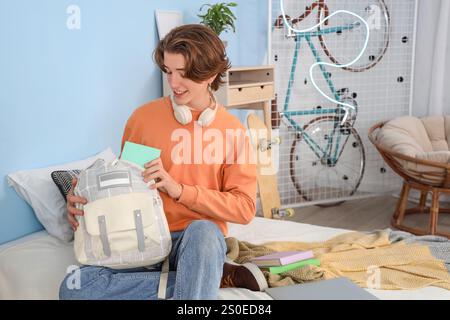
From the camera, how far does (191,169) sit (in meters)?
1.91

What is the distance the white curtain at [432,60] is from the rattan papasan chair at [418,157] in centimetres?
28

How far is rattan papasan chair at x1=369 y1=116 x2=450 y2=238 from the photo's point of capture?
3.22 m

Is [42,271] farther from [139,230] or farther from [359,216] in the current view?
[359,216]

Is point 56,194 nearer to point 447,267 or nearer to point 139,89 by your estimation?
point 139,89

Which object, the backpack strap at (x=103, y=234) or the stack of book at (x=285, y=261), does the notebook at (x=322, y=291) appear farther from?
the backpack strap at (x=103, y=234)

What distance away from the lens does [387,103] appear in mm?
4023

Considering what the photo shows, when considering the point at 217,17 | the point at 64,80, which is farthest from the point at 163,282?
the point at 217,17

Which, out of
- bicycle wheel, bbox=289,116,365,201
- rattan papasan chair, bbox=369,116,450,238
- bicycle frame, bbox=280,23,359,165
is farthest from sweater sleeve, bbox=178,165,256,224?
bicycle wheel, bbox=289,116,365,201

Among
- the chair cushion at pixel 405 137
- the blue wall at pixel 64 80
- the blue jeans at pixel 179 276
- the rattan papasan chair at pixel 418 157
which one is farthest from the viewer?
the chair cushion at pixel 405 137

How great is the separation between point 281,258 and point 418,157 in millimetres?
1655

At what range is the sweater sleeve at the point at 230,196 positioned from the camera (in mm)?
1803

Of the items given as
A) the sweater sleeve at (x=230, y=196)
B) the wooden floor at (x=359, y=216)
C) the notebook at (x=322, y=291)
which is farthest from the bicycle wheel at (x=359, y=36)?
the notebook at (x=322, y=291)

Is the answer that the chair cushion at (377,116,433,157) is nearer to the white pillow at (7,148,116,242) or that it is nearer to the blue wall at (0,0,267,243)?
the blue wall at (0,0,267,243)

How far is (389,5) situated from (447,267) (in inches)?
93.9
